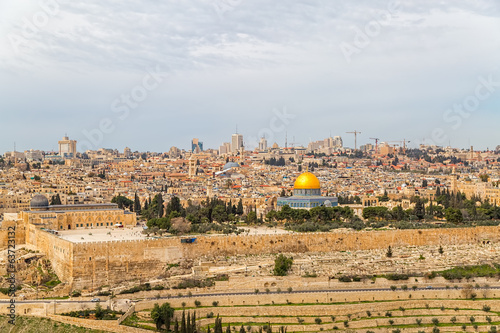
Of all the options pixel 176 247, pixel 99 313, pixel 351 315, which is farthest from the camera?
pixel 176 247

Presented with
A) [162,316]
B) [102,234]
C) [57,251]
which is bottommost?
[162,316]

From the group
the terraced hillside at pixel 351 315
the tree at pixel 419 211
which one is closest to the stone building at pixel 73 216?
the terraced hillside at pixel 351 315

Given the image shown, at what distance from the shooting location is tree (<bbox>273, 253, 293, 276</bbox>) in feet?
103

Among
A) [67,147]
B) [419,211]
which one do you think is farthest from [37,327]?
[67,147]

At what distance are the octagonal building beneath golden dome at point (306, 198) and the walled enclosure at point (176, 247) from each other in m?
10.8

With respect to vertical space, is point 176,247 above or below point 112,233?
below

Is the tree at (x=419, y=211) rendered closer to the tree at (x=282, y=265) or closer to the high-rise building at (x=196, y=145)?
the tree at (x=282, y=265)

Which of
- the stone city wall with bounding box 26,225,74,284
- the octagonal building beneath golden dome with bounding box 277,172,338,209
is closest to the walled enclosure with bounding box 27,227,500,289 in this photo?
the stone city wall with bounding box 26,225,74,284

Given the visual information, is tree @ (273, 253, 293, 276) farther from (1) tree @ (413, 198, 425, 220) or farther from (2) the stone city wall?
(1) tree @ (413, 198, 425, 220)

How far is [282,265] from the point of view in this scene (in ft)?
104

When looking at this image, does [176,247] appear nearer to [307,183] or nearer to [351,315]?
[351,315]

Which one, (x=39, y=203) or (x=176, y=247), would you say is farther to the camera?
(x=39, y=203)

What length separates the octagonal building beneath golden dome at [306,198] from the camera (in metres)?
48.2

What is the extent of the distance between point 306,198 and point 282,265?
17.3m
